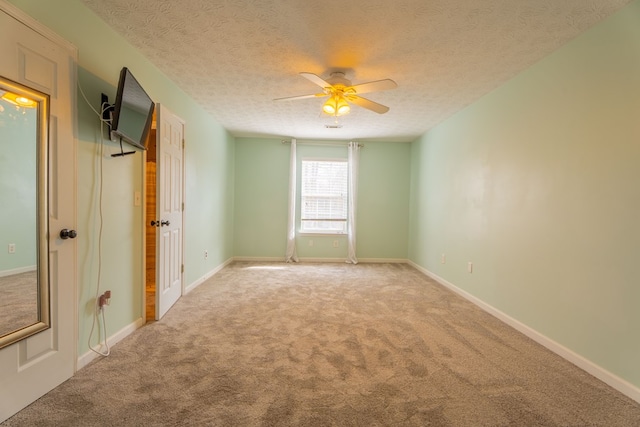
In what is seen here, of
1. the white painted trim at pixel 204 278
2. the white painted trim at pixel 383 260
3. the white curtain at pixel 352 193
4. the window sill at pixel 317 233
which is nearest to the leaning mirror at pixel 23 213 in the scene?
the white painted trim at pixel 204 278

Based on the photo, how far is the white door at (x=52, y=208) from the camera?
56.8 inches

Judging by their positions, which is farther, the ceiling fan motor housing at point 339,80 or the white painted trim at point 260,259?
the white painted trim at point 260,259

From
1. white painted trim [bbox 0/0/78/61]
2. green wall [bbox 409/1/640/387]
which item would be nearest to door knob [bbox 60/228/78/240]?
white painted trim [bbox 0/0/78/61]

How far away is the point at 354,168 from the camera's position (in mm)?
5734

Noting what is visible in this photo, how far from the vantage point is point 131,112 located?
2025 millimetres

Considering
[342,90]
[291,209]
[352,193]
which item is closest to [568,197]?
[342,90]

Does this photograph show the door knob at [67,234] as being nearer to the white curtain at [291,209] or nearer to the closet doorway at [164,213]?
the closet doorway at [164,213]

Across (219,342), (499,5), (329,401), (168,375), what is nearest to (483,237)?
(499,5)

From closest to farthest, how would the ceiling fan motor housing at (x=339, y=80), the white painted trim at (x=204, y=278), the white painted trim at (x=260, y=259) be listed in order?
the ceiling fan motor housing at (x=339, y=80) < the white painted trim at (x=204, y=278) < the white painted trim at (x=260, y=259)

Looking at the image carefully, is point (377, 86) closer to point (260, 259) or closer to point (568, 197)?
point (568, 197)

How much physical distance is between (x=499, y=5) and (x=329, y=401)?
270 centimetres

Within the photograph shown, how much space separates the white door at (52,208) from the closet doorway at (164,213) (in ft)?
3.11

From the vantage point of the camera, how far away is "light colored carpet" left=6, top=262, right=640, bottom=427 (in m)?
1.54

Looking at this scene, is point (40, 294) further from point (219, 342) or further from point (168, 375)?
point (219, 342)
